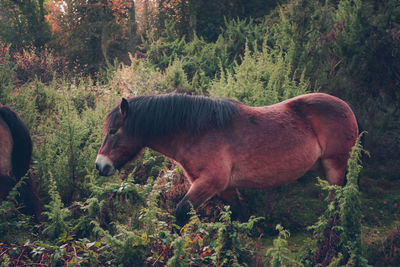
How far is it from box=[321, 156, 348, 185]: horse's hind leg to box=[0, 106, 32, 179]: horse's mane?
11.1 ft

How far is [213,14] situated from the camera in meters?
15.7

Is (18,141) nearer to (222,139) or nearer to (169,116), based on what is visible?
(169,116)

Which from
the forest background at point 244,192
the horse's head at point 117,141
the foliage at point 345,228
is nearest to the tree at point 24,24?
the forest background at point 244,192

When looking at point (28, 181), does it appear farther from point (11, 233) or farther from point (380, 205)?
point (380, 205)

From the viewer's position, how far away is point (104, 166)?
11.4ft

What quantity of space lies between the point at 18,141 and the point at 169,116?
175 cm

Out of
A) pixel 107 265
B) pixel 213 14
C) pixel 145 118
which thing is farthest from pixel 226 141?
pixel 213 14

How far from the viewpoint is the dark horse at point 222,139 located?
11.5 feet

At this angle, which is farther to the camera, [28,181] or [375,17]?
[375,17]

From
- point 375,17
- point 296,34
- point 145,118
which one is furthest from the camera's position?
point 296,34

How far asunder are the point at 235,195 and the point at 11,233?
235 cm

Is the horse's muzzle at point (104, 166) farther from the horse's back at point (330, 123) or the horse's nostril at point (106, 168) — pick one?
the horse's back at point (330, 123)

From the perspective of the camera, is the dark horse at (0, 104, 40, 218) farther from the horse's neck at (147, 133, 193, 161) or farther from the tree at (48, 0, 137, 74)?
the tree at (48, 0, 137, 74)

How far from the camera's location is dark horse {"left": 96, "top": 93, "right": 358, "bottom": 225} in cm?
350
